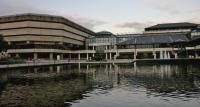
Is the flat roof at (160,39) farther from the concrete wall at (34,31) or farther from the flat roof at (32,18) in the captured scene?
the flat roof at (32,18)

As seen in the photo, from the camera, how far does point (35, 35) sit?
148000 millimetres

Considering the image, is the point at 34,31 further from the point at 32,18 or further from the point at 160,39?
the point at 160,39

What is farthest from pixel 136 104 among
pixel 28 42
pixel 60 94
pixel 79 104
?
pixel 28 42

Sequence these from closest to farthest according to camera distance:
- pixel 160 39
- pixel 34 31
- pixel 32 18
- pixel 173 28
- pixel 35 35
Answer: pixel 160 39
pixel 32 18
pixel 34 31
pixel 35 35
pixel 173 28

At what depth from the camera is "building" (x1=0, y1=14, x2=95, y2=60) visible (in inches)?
5709

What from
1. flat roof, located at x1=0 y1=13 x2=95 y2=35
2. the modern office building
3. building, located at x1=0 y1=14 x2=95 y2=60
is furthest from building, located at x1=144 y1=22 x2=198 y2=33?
flat roof, located at x1=0 y1=13 x2=95 y2=35

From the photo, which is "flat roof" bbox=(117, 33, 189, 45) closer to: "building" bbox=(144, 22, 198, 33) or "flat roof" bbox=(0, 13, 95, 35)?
"building" bbox=(144, 22, 198, 33)

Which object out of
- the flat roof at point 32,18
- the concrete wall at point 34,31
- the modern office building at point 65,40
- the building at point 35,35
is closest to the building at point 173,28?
the modern office building at point 65,40

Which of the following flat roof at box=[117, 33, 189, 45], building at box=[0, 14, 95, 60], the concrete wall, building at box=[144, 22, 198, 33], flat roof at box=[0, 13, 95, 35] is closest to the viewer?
flat roof at box=[117, 33, 189, 45]

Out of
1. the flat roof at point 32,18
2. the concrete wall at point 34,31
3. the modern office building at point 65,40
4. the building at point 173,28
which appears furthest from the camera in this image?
the building at point 173,28

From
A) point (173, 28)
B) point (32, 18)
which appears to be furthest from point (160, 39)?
point (32, 18)

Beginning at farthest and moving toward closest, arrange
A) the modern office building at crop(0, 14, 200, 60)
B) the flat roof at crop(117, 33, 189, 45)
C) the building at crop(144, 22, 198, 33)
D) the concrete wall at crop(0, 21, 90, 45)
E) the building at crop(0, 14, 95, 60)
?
the building at crop(144, 22, 198, 33) → the concrete wall at crop(0, 21, 90, 45) → the building at crop(0, 14, 95, 60) → the flat roof at crop(117, 33, 189, 45) → the modern office building at crop(0, 14, 200, 60)

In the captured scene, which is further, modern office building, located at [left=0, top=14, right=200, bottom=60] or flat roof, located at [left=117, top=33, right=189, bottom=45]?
flat roof, located at [left=117, top=33, right=189, bottom=45]

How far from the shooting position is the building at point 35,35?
5709 inches
